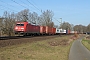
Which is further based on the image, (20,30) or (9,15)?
(9,15)

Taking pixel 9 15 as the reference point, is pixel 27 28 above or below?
below

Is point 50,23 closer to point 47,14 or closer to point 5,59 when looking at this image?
point 47,14

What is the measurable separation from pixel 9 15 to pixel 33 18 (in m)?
26.3

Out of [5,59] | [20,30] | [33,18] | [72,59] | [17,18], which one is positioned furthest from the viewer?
[33,18]

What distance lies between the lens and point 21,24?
47.4 m

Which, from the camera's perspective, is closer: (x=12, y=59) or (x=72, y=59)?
(x=12, y=59)

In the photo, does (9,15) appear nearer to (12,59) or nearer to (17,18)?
(17,18)

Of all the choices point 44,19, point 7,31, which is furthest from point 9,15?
point 44,19

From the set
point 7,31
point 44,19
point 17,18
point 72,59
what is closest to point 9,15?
point 17,18

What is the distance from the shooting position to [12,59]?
1133cm

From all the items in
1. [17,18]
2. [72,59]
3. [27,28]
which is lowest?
[72,59]

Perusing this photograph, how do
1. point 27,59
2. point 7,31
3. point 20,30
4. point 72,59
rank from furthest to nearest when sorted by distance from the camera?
point 7,31, point 20,30, point 72,59, point 27,59

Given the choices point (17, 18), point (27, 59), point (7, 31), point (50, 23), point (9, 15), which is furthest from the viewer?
point (50, 23)

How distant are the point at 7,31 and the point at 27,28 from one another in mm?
14479
